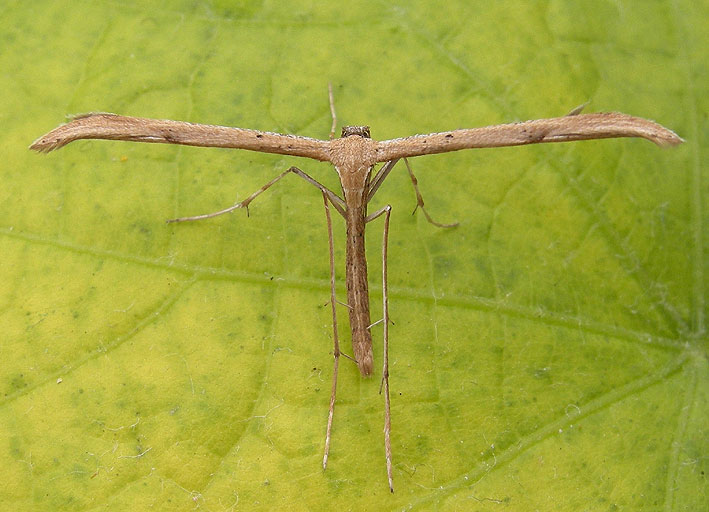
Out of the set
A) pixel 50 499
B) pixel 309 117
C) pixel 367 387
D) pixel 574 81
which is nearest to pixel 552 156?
pixel 574 81

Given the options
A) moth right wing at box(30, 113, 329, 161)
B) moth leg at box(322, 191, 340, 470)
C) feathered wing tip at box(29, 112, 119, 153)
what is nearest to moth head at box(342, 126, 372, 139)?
moth right wing at box(30, 113, 329, 161)

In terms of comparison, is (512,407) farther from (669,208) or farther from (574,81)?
(574,81)

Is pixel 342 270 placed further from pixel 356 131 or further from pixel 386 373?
pixel 356 131

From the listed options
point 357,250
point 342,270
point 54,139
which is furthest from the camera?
point 342,270

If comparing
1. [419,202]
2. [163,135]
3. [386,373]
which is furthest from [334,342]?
[163,135]

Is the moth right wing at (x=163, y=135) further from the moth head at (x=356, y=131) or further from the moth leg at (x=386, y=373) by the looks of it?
the moth leg at (x=386, y=373)
